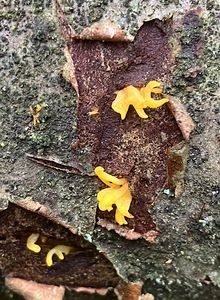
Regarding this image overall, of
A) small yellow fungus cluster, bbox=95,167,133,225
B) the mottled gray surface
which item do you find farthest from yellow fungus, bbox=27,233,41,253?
small yellow fungus cluster, bbox=95,167,133,225

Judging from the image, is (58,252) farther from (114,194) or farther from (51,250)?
(114,194)

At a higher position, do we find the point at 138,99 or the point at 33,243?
the point at 138,99

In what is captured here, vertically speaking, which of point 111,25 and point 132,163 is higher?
point 111,25

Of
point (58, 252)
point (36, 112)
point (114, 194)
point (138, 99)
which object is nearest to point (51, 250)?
point (58, 252)

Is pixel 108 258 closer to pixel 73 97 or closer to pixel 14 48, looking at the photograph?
pixel 73 97

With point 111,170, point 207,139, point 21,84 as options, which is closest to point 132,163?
point 111,170

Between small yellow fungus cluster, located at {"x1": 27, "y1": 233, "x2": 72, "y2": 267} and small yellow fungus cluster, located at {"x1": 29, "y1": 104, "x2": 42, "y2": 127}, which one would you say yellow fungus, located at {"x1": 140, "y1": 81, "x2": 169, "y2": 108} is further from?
small yellow fungus cluster, located at {"x1": 27, "y1": 233, "x2": 72, "y2": 267}

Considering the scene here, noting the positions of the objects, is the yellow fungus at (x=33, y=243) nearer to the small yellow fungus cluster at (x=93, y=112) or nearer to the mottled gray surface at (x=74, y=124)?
the mottled gray surface at (x=74, y=124)
